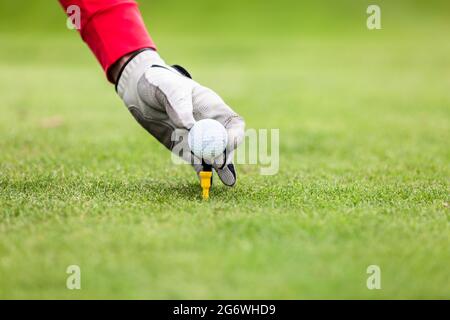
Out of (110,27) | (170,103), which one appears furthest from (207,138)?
(110,27)

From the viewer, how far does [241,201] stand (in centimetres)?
346

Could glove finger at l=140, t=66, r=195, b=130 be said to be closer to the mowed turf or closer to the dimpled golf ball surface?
the dimpled golf ball surface

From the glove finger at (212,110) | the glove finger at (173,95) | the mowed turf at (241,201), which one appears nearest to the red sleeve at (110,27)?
the glove finger at (173,95)

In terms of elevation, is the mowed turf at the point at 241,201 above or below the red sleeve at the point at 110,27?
below

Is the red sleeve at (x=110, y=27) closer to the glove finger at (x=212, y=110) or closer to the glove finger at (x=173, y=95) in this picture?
the glove finger at (x=173, y=95)

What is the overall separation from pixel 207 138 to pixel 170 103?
28 cm

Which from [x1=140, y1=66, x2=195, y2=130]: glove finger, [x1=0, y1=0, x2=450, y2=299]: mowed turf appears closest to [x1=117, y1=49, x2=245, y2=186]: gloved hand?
[x1=140, y1=66, x2=195, y2=130]: glove finger

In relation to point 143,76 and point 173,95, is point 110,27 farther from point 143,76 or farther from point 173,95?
point 173,95

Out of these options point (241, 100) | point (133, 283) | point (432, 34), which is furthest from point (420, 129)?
point (432, 34)

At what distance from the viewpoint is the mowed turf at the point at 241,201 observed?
2465 mm

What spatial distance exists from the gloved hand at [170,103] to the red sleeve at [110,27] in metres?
0.08

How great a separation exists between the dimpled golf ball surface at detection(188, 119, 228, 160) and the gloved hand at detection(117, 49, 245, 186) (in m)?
0.09

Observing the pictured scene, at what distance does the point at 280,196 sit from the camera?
3.59 m

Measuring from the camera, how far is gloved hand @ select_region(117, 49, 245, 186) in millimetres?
3316
